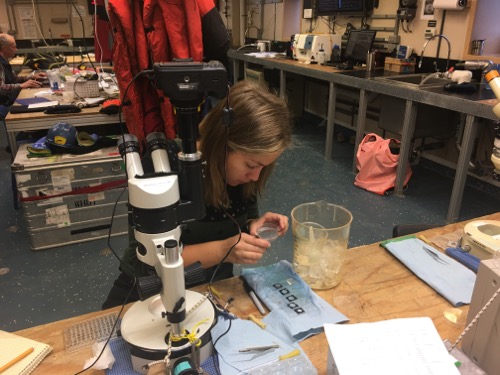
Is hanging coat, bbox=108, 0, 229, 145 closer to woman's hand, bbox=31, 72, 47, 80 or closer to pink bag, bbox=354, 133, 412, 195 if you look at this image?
pink bag, bbox=354, 133, 412, 195

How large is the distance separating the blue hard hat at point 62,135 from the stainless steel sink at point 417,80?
241cm

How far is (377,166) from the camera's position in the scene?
338cm

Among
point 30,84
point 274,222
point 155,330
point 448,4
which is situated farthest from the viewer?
point 30,84

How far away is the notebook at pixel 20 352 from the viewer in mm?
754

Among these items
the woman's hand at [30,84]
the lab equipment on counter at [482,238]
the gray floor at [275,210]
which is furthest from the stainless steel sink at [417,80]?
the woman's hand at [30,84]

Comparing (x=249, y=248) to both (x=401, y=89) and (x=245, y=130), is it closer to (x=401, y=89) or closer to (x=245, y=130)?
(x=245, y=130)

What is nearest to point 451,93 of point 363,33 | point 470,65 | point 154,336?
point 470,65

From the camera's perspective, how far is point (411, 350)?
73 cm

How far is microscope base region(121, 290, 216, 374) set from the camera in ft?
2.40

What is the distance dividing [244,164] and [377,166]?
8.30 feet

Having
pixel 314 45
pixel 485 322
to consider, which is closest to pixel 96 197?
pixel 485 322

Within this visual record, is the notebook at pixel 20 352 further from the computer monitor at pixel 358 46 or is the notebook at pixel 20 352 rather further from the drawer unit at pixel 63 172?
the computer monitor at pixel 358 46

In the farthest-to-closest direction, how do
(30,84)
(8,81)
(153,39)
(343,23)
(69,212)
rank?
(343,23) < (8,81) < (30,84) < (69,212) < (153,39)

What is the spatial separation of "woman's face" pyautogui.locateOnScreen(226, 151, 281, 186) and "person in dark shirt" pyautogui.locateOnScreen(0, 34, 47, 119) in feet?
10.9
